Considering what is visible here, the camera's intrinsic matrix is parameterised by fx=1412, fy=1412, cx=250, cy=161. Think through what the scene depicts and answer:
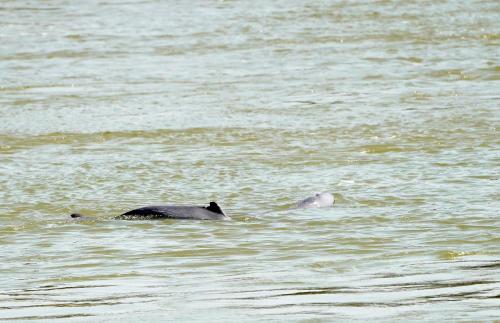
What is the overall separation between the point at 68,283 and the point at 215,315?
1078mm

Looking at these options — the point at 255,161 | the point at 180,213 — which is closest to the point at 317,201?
the point at 180,213

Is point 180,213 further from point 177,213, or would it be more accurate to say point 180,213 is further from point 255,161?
point 255,161

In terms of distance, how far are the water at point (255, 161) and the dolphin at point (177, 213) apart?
0.39 feet

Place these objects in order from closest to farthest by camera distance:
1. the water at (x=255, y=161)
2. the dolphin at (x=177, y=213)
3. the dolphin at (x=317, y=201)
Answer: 1. the water at (x=255, y=161)
2. the dolphin at (x=177, y=213)
3. the dolphin at (x=317, y=201)

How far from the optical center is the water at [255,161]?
5453 mm

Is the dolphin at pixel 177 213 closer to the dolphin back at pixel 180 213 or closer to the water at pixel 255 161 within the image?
the dolphin back at pixel 180 213

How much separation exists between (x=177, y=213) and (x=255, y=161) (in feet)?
8.18

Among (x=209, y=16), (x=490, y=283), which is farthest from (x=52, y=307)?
(x=209, y=16)

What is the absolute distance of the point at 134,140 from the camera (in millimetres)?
11289

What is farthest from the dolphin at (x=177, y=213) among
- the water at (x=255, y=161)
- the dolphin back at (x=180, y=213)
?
the water at (x=255, y=161)

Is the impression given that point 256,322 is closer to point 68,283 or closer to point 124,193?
point 68,283

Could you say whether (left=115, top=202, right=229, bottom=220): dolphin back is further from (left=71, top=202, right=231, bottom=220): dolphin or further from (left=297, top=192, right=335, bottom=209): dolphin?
(left=297, top=192, right=335, bottom=209): dolphin

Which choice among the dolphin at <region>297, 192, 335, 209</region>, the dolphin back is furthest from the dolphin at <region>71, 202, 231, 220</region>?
the dolphin at <region>297, 192, 335, 209</region>

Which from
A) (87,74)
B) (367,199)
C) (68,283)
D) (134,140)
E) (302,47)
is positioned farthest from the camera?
(302,47)
